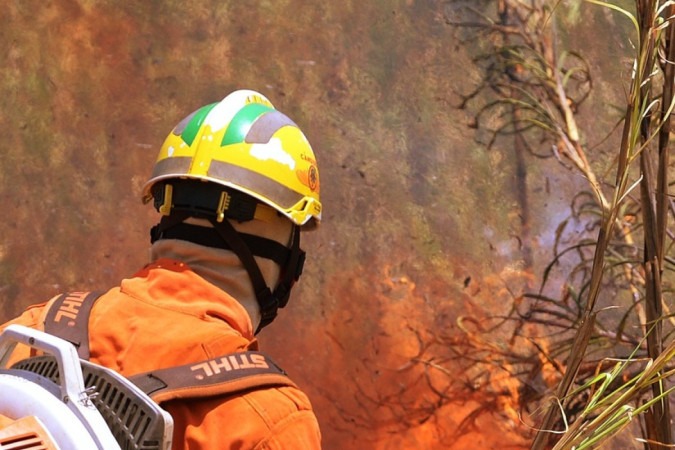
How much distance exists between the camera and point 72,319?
1.05m

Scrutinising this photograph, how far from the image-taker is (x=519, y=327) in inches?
90.9

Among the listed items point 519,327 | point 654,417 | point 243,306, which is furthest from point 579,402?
point 243,306

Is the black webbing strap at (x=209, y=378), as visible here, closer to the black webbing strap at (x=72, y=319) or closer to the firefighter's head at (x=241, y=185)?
the black webbing strap at (x=72, y=319)

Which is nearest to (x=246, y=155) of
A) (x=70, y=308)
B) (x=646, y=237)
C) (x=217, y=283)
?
(x=217, y=283)

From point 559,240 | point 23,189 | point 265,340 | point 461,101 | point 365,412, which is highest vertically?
point 461,101

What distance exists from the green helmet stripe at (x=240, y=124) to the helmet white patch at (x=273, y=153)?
0.08 feet

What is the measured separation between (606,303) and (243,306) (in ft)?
4.29

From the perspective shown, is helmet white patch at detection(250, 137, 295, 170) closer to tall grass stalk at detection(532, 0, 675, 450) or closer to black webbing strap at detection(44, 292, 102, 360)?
black webbing strap at detection(44, 292, 102, 360)

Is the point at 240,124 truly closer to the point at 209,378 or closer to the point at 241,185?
the point at 241,185

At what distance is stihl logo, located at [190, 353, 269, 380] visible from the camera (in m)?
0.97

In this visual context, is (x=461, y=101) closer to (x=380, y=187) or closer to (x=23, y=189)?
(x=380, y=187)

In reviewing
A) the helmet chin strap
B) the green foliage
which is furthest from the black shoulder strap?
the green foliage

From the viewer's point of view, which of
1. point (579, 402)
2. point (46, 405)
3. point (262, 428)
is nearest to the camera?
point (46, 405)

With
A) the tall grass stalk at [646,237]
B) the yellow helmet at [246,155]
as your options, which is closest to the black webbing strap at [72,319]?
the yellow helmet at [246,155]
